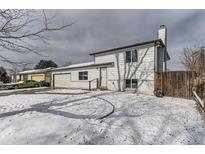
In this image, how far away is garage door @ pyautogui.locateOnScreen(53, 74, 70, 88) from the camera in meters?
19.5

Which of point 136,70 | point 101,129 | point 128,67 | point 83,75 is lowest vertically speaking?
point 101,129

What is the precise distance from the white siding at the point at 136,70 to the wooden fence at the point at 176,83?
853mm

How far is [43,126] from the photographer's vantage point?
460cm

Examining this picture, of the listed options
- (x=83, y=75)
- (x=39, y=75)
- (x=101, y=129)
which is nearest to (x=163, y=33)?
(x=83, y=75)

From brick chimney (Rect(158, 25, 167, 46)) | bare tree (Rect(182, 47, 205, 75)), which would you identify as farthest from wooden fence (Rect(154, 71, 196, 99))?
bare tree (Rect(182, 47, 205, 75))

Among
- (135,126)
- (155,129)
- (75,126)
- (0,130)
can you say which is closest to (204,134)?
(155,129)

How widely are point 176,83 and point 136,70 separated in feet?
12.1

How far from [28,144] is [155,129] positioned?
3515 mm

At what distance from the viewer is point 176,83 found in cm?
1037

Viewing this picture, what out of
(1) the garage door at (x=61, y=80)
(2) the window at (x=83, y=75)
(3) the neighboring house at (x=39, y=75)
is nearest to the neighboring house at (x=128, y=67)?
(2) the window at (x=83, y=75)

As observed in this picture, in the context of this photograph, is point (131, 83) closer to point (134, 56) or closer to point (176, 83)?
point (134, 56)

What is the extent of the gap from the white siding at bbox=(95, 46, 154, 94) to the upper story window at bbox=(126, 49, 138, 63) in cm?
33

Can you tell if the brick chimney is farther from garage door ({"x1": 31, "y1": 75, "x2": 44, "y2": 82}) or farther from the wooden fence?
garage door ({"x1": 31, "y1": 75, "x2": 44, "y2": 82})
